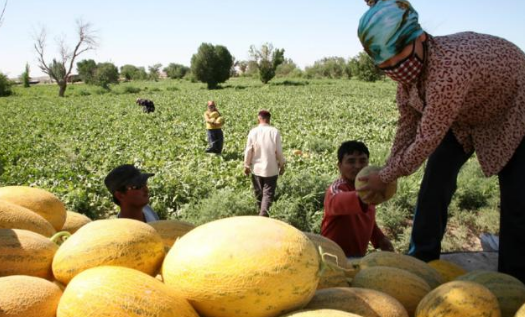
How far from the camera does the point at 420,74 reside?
2691 mm

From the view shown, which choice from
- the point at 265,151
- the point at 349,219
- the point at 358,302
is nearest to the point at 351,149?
the point at 349,219

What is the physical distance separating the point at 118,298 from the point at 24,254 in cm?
57

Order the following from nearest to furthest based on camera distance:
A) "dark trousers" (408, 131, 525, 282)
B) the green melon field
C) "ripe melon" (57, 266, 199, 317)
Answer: "ripe melon" (57, 266, 199, 317) → "dark trousers" (408, 131, 525, 282) → the green melon field

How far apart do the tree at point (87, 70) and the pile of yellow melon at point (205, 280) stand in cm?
7606

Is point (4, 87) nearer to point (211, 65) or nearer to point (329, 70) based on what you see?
point (211, 65)

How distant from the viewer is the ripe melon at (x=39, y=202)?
229 cm

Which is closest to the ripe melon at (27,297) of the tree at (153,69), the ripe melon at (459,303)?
the ripe melon at (459,303)

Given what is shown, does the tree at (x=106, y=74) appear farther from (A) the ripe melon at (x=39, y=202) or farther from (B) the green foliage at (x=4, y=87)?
(A) the ripe melon at (x=39, y=202)

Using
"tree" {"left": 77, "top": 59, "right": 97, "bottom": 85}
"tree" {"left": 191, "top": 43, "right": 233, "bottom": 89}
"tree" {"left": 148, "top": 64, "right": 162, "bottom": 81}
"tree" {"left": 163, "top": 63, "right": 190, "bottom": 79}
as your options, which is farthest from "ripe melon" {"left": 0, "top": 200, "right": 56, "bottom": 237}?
"tree" {"left": 163, "top": 63, "right": 190, "bottom": 79}

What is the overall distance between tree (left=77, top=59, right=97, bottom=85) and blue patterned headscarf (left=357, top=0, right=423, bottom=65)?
75.5 metres

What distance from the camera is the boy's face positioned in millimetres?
3689

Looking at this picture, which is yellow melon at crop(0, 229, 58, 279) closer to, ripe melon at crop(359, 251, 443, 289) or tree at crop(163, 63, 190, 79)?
ripe melon at crop(359, 251, 443, 289)

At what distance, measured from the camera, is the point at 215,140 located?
42.6ft

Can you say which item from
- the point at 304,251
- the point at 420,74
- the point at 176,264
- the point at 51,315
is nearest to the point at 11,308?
the point at 51,315
